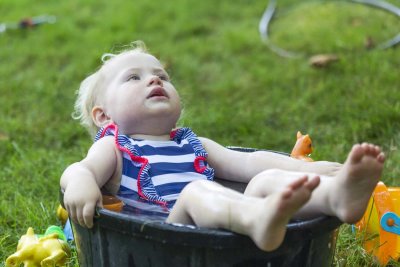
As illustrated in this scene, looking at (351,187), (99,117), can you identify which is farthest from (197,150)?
(351,187)

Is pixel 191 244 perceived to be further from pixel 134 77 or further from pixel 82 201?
pixel 134 77

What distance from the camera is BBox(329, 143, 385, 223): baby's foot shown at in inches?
53.4

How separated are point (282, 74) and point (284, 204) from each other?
239 centimetres

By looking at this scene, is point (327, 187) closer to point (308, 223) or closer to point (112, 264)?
point (308, 223)

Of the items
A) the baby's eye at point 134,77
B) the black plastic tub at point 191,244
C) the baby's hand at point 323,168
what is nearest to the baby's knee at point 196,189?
the black plastic tub at point 191,244

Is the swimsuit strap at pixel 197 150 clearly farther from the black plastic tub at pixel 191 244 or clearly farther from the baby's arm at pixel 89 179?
the black plastic tub at pixel 191 244

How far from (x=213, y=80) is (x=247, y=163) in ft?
6.11

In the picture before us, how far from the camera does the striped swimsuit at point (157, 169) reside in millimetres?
1766

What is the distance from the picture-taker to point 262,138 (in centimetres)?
296

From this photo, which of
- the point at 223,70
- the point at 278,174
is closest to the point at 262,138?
the point at 223,70

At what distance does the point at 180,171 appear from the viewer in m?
1.83

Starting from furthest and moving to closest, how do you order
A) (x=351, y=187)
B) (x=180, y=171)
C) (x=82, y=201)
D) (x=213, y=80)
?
1. (x=213, y=80)
2. (x=180, y=171)
3. (x=82, y=201)
4. (x=351, y=187)

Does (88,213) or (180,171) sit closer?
(88,213)

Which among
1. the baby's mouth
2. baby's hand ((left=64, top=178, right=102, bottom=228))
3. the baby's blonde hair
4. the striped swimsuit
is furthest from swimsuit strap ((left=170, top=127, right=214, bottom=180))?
baby's hand ((left=64, top=178, right=102, bottom=228))
